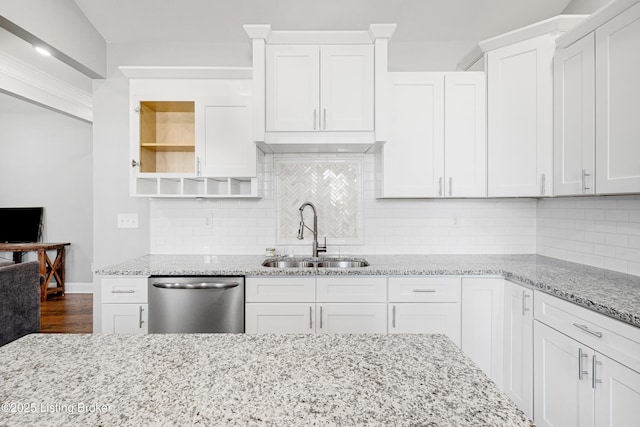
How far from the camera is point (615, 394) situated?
4.37 ft

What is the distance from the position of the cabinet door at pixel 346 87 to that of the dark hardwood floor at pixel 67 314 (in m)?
3.38

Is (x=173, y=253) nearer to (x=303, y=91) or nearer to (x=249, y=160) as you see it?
(x=249, y=160)

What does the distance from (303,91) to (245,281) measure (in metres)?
1.37

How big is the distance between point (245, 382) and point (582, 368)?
61.5 inches

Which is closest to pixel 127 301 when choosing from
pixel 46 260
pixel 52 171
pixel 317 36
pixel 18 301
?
pixel 18 301

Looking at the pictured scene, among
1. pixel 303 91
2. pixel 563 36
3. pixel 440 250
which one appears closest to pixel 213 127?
pixel 303 91

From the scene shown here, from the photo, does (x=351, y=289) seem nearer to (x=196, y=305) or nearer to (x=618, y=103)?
(x=196, y=305)

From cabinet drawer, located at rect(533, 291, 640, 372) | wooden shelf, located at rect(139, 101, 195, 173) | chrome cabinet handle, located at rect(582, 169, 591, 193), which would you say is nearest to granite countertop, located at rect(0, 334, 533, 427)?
cabinet drawer, located at rect(533, 291, 640, 372)

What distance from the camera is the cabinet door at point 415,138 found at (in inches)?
96.1

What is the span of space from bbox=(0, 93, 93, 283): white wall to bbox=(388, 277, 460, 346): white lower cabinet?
490cm

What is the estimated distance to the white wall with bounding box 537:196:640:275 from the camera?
1962 mm

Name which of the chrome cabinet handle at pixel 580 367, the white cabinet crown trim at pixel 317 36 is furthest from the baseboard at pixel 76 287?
the chrome cabinet handle at pixel 580 367

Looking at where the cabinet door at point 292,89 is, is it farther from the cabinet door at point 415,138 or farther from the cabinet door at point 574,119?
the cabinet door at point 574,119

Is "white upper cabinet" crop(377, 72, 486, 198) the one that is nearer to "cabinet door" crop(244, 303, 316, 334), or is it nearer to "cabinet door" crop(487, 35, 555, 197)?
"cabinet door" crop(487, 35, 555, 197)
